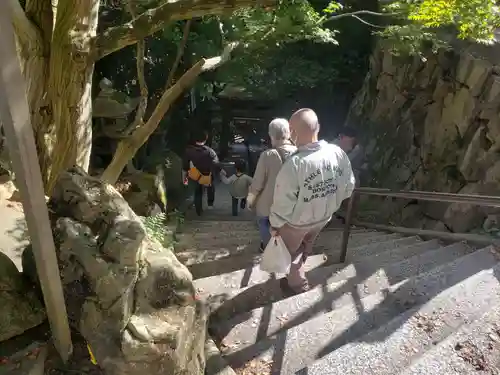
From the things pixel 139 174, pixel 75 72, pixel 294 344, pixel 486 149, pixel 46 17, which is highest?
pixel 46 17

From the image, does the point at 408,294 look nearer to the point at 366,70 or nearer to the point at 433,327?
the point at 433,327

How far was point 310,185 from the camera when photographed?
300 centimetres

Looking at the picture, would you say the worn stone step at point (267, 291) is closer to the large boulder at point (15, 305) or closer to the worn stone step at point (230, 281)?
the worn stone step at point (230, 281)

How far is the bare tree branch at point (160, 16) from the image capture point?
109 inches

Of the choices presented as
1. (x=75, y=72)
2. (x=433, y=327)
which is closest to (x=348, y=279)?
(x=433, y=327)

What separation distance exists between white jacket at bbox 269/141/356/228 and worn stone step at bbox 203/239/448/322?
2.19 ft

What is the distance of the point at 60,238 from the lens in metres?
2.19

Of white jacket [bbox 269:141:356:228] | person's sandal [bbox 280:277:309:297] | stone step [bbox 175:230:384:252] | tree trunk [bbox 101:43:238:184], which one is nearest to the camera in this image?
white jacket [bbox 269:141:356:228]

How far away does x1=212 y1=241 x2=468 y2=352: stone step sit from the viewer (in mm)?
3008

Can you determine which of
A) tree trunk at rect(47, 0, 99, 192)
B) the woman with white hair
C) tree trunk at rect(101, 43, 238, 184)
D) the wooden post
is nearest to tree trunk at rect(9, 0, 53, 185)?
tree trunk at rect(47, 0, 99, 192)

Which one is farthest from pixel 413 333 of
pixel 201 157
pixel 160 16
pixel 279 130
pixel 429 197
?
pixel 201 157

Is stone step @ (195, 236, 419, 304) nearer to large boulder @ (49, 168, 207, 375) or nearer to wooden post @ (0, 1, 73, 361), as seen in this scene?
large boulder @ (49, 168, 207, 375)

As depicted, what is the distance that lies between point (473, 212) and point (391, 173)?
2.68 meters

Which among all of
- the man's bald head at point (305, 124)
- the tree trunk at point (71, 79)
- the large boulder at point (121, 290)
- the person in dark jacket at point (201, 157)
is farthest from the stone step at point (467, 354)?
the person in dark jacket at point (201, 157)
